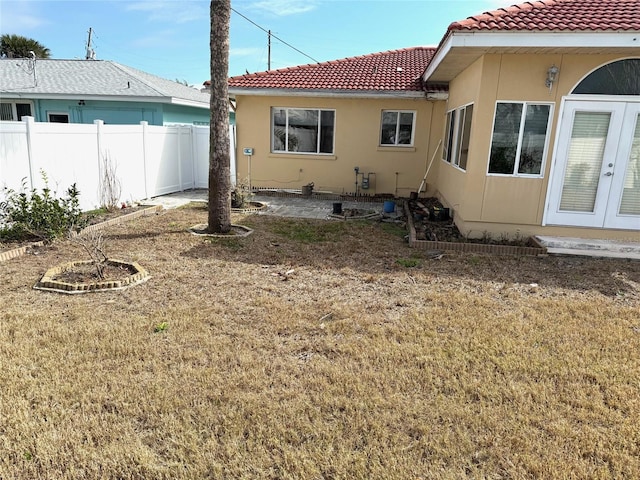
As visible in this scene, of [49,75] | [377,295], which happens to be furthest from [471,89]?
[49,75]

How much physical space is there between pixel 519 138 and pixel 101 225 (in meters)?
7.92

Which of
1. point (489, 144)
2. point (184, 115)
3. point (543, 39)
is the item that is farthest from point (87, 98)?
point (543, 39)

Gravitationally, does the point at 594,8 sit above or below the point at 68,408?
above

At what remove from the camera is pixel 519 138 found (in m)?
7.66

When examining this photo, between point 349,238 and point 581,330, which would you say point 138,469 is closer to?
point 581,330

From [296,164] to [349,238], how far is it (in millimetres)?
6053

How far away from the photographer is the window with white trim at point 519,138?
7.54m

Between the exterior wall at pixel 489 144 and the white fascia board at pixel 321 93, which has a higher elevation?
the white fascia board at pixel 321 93

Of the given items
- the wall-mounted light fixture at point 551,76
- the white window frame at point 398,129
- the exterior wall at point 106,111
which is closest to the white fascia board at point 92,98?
the exterior wall at point 106,111

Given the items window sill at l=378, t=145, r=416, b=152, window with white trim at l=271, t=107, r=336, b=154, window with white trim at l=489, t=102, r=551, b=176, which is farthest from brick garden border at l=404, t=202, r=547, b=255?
window with white trim at l=271, t=107, r=336, b=154

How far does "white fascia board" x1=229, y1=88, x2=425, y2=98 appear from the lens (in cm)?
1247

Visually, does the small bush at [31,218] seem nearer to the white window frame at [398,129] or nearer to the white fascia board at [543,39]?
the white fascia board at [543,39]

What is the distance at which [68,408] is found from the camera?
10.0ft

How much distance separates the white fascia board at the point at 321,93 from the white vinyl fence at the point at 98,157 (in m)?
2.40
